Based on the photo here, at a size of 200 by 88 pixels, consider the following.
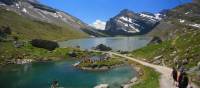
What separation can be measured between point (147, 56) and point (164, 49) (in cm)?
1489

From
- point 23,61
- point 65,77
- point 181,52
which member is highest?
point 181,52

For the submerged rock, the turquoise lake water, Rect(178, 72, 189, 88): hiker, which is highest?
Rect(178, 72, 189, 88): hiker

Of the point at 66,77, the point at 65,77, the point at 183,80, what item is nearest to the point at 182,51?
the point at 66,77

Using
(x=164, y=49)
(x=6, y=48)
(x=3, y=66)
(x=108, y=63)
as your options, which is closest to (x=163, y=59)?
(x=164, y=49)

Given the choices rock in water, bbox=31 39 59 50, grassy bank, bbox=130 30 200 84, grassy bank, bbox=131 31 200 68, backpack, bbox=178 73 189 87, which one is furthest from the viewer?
rock in water, bbox=31 39 59 50

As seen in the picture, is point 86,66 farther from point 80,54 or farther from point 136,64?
point 80,54

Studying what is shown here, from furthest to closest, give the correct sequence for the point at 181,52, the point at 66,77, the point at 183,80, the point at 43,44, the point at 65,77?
the point at 43,44
the point at 65,77
the point at 66,77
the point at 181,52
the point at 183,80

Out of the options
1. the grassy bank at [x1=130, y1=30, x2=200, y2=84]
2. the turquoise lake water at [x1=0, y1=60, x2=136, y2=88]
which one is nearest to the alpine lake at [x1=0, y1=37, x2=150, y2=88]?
the turquoise lake water at [x1=0, y1=60, x2=136, y2=88]

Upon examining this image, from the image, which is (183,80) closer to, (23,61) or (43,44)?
(23,61)

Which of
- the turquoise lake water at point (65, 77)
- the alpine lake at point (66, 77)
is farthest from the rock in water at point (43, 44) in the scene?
the turquoise lake water at point (65, 77)

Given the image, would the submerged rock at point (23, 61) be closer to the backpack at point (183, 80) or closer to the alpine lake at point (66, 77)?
the alpine lake at point (66, 77)

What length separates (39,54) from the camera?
555 ft

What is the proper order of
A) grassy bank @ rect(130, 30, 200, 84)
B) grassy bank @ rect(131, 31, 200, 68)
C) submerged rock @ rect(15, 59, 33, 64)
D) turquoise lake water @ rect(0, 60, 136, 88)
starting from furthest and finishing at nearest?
submerged rock @ rect(15, 59, 33, 64) → turquoise lake water @ rect(0, 60, 136, 88) → grassy bank @ rect(131, 31, 200, 68) → grassy bank @ rect(130, 30, 200, 84)

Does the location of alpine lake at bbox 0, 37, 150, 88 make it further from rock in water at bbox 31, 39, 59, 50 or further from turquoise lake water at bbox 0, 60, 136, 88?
rock in water at bbox 31, 39, 59, 50
